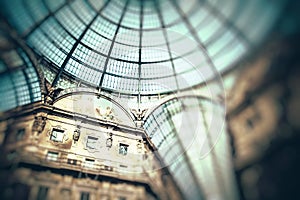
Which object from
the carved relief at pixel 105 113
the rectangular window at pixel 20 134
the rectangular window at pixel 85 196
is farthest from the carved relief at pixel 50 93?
the rectangular window at pixel 85 196

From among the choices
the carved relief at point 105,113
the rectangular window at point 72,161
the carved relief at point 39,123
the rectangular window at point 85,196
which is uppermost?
the carved relief at point 105,113

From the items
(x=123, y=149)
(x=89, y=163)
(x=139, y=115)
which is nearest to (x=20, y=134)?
(x=89, y=163)

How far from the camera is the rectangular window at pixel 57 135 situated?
17.4 m

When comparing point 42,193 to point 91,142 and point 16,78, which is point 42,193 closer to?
point 91,142

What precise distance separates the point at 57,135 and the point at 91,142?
2864 millimetres

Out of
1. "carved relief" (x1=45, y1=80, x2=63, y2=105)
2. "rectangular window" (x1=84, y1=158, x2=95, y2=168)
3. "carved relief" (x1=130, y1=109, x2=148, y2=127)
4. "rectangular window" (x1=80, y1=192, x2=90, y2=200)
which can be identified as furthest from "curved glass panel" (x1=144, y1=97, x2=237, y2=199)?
"carved relief" (x1=45, y1=80, x2=63, y2=105)

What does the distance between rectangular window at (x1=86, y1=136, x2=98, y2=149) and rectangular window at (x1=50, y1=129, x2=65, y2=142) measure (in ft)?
7.07

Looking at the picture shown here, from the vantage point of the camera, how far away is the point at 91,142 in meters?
18.7

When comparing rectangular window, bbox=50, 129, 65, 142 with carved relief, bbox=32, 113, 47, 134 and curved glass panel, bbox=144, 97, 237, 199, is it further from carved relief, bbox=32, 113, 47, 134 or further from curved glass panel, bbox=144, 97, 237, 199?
curved glass panel, bbox=144, 97, 237, 199

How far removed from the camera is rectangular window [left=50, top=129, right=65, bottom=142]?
17447 millimetres

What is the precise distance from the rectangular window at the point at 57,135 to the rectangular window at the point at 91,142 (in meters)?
2.15

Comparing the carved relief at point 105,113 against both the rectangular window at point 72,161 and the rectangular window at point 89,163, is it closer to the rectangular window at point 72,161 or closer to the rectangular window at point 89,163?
the rectangular window at point 89,163

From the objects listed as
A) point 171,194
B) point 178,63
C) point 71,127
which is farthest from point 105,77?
point 171,194

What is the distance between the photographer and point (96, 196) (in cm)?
1605
